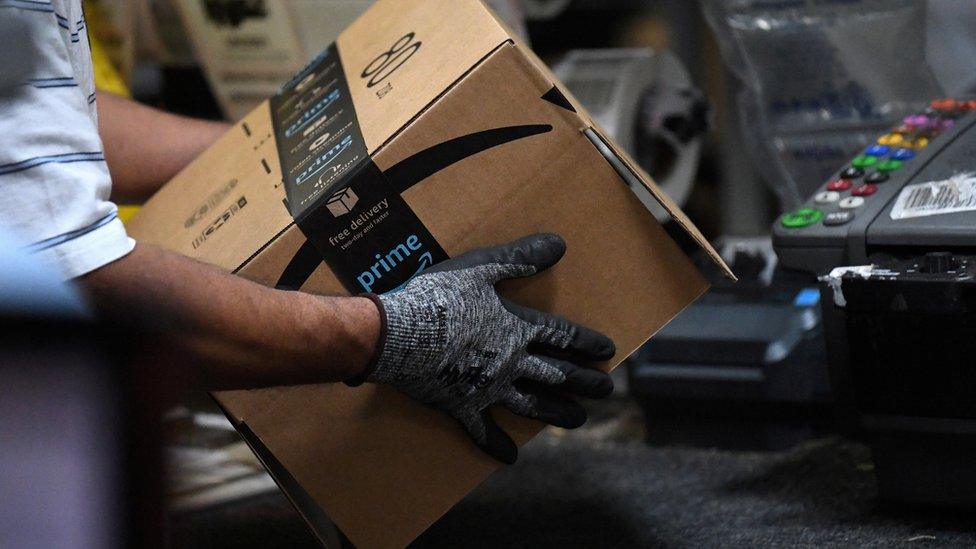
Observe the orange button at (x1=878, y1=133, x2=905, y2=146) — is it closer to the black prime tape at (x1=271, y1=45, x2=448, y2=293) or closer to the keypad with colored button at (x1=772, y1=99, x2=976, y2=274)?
the keypad with colored button at (x1=772, y1=99, x2=976, y2=274)

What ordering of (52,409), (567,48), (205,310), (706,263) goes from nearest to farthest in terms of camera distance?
(52,409), (205,310), (706,263), (567,48)

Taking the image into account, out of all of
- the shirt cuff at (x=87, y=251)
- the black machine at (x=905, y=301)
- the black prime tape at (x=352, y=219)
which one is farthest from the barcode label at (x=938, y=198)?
the shirt cuff at (x=87, y=251)

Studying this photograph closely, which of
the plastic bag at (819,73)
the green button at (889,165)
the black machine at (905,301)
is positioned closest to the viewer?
the black machine at (905,301)

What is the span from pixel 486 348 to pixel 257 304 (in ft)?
0.55

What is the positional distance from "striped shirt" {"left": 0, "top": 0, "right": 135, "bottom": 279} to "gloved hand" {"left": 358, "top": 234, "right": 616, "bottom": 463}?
19 cm

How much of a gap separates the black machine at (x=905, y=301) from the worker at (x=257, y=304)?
0.17 m

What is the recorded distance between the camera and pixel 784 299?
1.00 metres

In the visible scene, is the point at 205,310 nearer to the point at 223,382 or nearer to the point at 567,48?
the point at 223,382

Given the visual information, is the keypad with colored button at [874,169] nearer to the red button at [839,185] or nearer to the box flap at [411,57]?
the red button at [839,185]

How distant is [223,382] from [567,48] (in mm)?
1086

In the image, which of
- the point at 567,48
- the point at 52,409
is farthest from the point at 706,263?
the point at 567,48

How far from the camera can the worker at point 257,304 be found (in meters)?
0.60

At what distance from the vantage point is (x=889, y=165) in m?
0.84

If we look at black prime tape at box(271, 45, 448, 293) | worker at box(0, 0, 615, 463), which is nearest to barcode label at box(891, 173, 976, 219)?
worker at box(0, 0, 615, 463)
